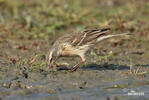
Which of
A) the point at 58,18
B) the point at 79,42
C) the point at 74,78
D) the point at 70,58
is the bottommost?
the point at 74,78

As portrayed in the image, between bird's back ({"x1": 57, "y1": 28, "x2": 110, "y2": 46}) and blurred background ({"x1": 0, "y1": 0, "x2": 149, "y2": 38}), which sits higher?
blurred background ({"x1": 0, "y1": 0, "x2": 149, "y2": 38})

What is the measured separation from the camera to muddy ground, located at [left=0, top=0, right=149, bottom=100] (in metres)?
6.94

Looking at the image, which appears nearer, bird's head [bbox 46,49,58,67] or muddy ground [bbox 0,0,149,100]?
muddy ground [bbox 0,0,149,100]

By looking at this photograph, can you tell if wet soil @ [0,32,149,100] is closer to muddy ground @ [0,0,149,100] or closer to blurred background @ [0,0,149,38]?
muddy ground @ [0,0,149,100]

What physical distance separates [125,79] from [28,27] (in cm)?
492

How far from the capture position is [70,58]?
9664 mm

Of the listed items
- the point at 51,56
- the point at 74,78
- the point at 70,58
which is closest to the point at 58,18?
the point at 70,58

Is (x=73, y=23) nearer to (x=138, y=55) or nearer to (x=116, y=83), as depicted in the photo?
(x=138, y=55)

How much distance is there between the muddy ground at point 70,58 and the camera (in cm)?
694

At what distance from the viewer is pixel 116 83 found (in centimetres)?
751

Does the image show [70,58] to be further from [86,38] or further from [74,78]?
[74,78]

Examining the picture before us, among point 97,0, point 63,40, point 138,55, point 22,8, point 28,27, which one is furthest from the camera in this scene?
point 97,0

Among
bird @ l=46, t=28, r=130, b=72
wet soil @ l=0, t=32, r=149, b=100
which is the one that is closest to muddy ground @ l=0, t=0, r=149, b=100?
wet soil @ l=0, t=32, r=149, b=100

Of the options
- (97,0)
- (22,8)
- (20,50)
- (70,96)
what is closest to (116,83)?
(70,96)
